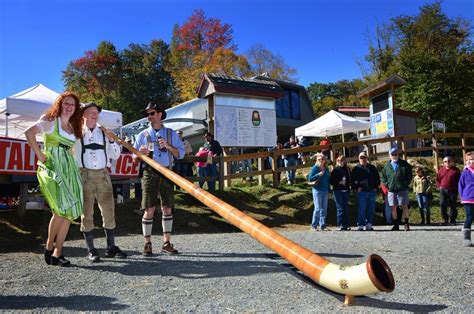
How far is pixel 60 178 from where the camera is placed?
164 inches

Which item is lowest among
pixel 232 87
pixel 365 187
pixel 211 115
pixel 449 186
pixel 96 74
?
pixel 449 186

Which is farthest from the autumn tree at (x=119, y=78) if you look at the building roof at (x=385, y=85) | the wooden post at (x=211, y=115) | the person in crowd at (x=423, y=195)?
the person in crowd at (x=423, y=195)

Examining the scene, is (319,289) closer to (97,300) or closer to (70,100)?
(97,300)

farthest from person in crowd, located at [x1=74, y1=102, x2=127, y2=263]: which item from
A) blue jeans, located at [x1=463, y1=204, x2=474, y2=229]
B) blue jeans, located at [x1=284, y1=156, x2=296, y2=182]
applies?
blue jeans, located at [x1=284, y1=156, x2=296, y2=182]

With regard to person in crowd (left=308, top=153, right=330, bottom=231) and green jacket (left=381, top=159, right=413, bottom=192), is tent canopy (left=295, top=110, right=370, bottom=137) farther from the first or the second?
person in crowd (left=308, top=153, right=330, bottom=231)

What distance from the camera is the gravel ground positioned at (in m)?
2.98

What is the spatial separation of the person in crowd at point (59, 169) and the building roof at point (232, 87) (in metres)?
8.23

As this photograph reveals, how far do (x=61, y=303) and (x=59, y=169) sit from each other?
157 centimetres

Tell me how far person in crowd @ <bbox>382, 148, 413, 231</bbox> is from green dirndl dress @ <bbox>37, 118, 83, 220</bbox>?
6962 millimetres

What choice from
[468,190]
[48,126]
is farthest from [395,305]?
[468,190]

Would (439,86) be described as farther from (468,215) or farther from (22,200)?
(22,200)

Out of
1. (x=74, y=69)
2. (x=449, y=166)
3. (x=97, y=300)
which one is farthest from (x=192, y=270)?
(x=74, y=69)

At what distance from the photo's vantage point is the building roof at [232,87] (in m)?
12.6

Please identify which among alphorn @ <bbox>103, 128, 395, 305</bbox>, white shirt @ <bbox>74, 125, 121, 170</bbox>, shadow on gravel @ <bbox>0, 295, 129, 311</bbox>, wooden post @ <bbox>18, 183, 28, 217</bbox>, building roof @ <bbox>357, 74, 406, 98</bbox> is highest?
building roof @ <bbox>357, 74, 406, 98</bbox>
